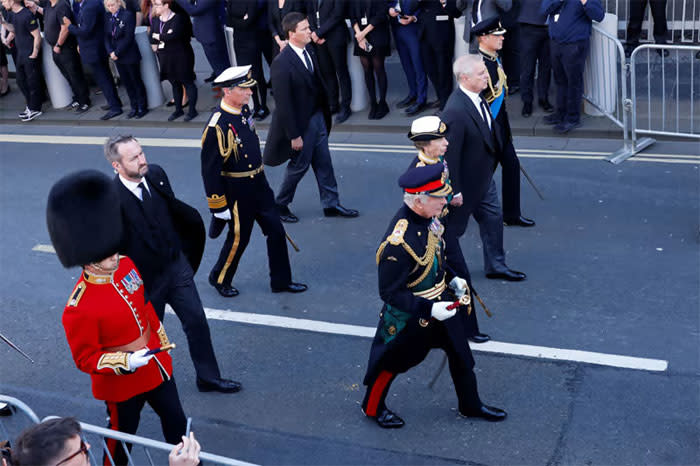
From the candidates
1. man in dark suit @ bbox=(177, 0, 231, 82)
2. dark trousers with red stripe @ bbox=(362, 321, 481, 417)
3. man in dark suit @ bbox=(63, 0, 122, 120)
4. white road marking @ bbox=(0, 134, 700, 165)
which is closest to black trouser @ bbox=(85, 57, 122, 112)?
man in dark suit @ bbox=(63, 0, 122, 120)

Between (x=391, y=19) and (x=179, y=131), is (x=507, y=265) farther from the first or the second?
(x=179, y=131)

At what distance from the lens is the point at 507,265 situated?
8617 millimetres

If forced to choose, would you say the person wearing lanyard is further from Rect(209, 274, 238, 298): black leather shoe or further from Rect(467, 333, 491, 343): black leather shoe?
Rect(467, 333, 491, 343): black leather shoe

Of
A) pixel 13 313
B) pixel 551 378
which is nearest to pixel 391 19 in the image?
pixel 13 313

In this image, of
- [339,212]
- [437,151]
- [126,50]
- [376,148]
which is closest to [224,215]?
[437,151]

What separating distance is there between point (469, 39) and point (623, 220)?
4.08 meters

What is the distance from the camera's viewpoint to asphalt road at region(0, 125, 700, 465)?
6.19m

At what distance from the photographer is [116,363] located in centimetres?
517

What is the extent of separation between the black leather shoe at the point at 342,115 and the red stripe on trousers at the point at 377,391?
7629 millimetres

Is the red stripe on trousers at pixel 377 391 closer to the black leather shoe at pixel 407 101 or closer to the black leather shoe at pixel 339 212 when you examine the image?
the black leather shoe at pixel 339 212

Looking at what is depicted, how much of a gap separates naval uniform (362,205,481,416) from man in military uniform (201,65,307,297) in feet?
7.75

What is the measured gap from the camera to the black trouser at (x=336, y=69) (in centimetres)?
1361

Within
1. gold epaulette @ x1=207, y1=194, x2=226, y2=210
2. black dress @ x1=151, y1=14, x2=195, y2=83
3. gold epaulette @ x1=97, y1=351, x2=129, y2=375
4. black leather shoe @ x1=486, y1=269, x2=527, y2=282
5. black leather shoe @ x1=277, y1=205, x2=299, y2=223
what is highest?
black dress @ x1=151, y1=14, x2=195, y2=83

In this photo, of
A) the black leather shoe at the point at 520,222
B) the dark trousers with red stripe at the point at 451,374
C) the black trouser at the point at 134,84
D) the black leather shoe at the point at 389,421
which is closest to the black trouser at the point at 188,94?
the black trouser at the point at 134,84
